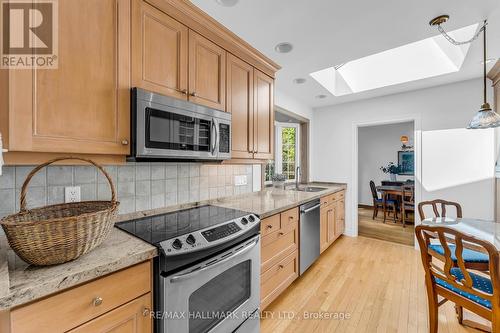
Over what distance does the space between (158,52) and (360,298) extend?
8.88 feet

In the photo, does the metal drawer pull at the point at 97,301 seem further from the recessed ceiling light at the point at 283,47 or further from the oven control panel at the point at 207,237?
the recessed ceiling light at the point at 283,47

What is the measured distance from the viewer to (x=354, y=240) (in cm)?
374

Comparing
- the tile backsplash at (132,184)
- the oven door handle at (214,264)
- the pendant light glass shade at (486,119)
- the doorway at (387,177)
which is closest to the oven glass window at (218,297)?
the oven door handle at (214,264)

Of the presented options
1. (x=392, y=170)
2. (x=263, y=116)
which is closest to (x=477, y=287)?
(x=263, y=116)

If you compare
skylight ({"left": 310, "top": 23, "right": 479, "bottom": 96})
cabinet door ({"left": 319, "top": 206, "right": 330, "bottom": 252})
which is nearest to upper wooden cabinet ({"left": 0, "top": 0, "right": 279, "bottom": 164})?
skylight ({"left": 310, "top": 23, "right": 479, "bottom": 96})

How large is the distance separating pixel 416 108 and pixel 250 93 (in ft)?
9.14

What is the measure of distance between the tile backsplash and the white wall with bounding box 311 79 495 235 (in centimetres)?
273

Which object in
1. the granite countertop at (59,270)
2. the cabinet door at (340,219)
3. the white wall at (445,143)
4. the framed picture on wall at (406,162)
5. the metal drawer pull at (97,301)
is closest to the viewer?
the granite countertop at (59,270)

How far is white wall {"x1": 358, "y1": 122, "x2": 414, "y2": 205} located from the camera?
6289 mm

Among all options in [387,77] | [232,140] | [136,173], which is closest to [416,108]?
[387,77]

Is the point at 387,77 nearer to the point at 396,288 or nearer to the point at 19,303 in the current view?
the point at 396,288

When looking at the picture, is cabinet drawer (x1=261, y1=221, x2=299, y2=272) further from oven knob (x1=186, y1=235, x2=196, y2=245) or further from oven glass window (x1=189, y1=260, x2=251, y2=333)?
oven knob (x1=186, y1=235, x2=196, y2=245)

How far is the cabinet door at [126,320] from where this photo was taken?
828 mm

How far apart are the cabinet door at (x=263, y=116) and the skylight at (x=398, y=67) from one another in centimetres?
79
